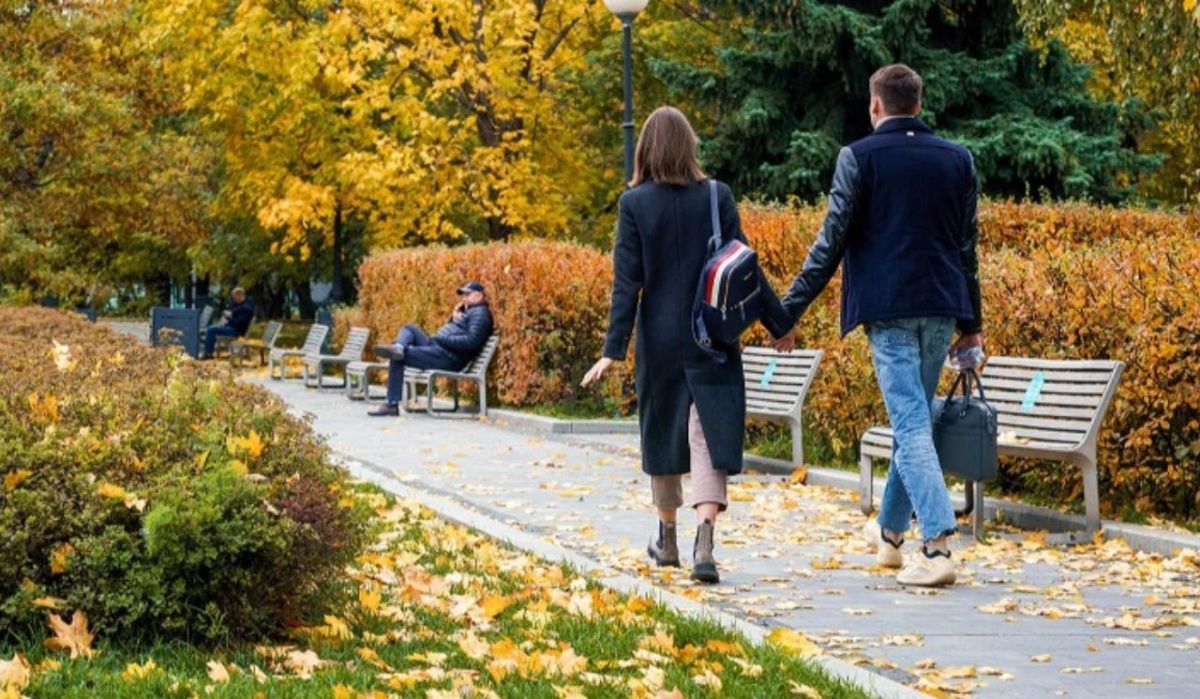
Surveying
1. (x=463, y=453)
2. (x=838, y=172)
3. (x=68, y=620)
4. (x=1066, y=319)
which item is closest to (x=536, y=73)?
(x=463, y=453)

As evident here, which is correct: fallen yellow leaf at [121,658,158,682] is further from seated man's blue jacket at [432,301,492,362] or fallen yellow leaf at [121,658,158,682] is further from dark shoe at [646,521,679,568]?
seated man's blue jacket at [432,301,492,362]

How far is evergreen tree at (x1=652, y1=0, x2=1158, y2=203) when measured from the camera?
25.0 metres

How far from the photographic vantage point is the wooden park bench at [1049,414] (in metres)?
10.0

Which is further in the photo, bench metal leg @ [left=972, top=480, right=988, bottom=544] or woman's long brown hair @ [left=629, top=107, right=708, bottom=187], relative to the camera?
bench metal leg @ [left=972, top=480, right=988, bottom=544]

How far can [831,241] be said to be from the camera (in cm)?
847

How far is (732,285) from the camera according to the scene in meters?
8.29

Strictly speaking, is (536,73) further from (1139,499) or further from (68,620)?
(68,620)

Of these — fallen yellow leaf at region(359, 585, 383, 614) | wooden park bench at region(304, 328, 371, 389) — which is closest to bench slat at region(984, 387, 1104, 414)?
fallen yellow leaf at region(359, 585, 383, 614)

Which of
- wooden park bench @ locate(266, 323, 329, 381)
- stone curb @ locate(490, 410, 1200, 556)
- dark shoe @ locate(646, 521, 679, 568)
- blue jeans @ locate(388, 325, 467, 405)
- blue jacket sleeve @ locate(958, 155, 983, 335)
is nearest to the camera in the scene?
blue jacket sleeve @ locate(958, 155, 983, 335)

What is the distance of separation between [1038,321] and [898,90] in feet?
10.7

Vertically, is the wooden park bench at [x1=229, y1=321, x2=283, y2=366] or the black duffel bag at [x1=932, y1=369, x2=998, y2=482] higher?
the wooden park bench at [x1=229, y1=321, x2=283, y2=366]

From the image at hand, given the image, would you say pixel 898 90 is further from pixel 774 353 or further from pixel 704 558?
pixel 774 353

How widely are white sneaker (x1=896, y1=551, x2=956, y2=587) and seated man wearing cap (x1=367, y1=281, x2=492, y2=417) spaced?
43.8ft

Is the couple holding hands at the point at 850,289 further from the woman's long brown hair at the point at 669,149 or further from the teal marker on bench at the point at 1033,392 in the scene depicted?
the teal marker on bench at the point at 1033,392
